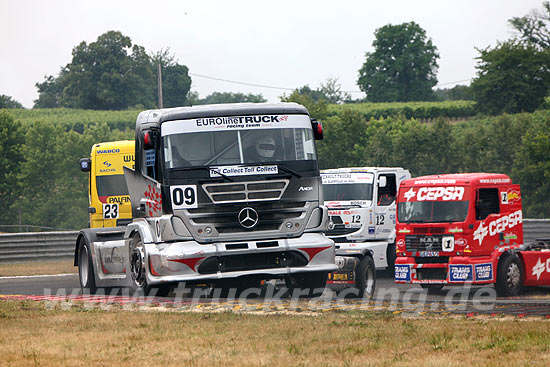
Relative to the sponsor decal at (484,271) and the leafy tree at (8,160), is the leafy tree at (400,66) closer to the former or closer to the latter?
the leafy tree at (8,160)

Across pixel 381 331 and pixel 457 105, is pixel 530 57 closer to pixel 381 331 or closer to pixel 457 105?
pixel 457 105

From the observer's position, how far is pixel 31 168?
2411 inches

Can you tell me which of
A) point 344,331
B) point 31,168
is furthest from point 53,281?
point 31,168

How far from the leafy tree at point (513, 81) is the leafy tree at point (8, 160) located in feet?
151

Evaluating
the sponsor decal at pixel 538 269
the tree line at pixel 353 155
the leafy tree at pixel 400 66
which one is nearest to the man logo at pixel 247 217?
the sponsor decal at pixel 538 269

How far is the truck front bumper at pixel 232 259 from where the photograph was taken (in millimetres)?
13461

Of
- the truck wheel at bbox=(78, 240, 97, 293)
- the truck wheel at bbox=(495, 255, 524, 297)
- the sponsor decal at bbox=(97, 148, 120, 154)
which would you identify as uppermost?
the sponsor decal at bbox=(97, 148, 120, 154)

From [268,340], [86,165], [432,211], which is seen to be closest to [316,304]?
[268,340]

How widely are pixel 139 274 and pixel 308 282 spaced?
8.78 feet

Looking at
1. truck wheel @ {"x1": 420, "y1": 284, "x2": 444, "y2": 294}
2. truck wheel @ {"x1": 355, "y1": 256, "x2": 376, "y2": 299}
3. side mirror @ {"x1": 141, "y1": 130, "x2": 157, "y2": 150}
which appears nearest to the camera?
side mirror @ {"x1": 141, "y1": 130, "x2": 157, "y2": 150}

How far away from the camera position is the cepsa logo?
1834cm

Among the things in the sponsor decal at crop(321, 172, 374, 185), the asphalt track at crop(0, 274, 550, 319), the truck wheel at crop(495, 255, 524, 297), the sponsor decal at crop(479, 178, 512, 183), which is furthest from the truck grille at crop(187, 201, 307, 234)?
the sponsor decal at crop(321, 172, 374, 185)

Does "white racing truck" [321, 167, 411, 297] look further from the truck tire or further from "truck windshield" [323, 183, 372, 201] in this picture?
the truck tire

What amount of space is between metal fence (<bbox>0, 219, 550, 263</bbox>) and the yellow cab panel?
321 inches
